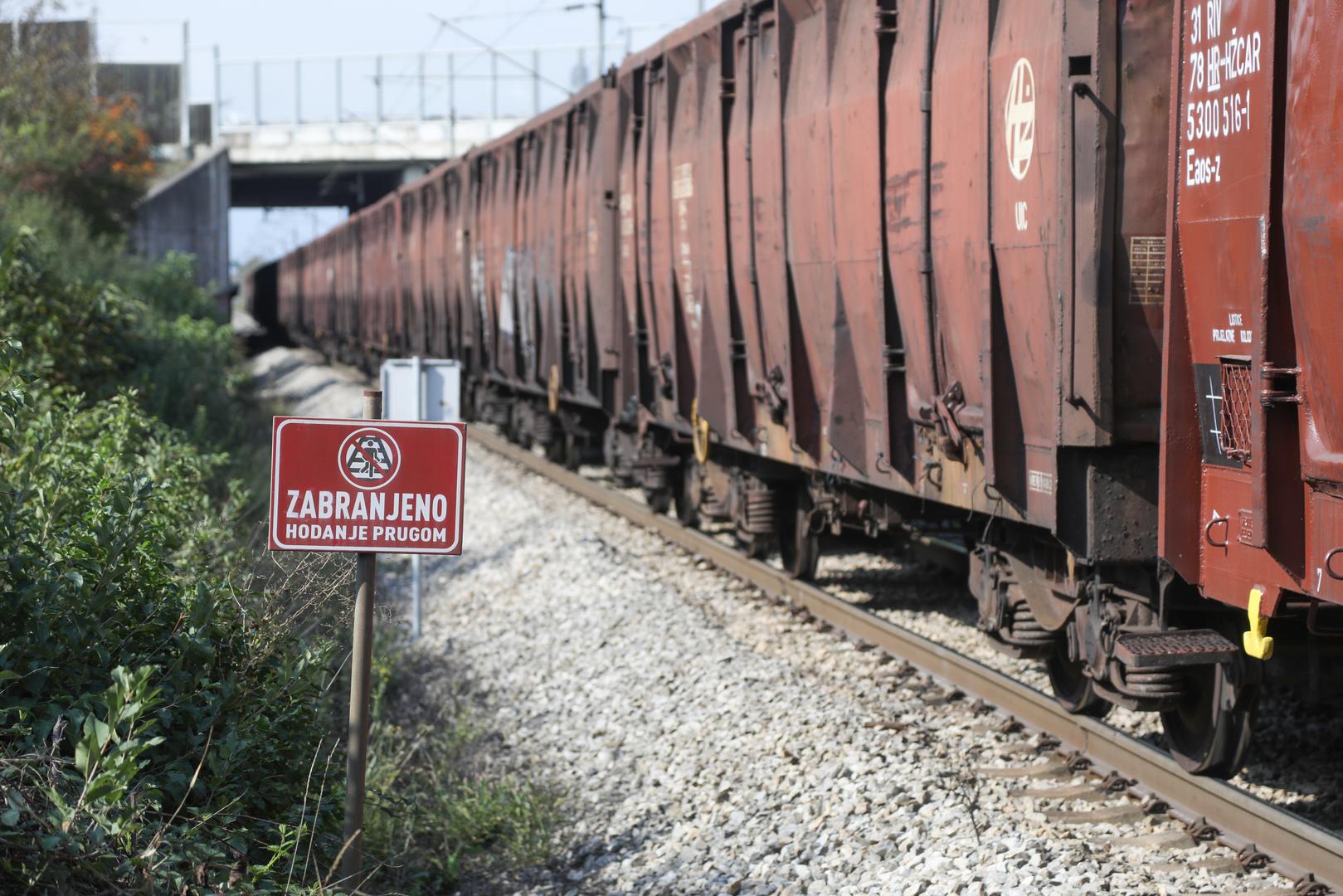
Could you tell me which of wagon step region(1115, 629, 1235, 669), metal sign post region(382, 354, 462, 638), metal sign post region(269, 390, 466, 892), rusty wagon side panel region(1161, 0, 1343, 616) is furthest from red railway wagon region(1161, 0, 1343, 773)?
metal sign post region(382, 354, 462, 638)

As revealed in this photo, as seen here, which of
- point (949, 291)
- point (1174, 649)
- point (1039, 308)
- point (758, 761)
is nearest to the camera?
point (1174, 649)

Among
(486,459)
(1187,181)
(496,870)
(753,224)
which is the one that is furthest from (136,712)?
(486,459)

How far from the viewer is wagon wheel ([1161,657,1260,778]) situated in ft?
19.4

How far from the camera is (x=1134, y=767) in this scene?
20.7 feet

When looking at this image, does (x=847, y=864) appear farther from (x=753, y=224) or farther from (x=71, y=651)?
(x=753, y=224)

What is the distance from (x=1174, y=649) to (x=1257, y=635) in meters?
0.73

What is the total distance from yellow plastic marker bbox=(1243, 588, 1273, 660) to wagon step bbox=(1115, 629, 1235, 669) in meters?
0.60

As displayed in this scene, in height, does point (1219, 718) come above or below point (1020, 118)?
below

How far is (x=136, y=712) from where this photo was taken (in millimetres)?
3775

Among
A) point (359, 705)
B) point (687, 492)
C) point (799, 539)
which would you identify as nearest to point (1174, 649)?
point (359, 705)

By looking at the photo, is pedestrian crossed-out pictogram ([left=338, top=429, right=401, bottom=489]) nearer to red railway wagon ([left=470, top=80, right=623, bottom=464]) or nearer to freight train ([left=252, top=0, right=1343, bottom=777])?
freight train ([left=252, top=0, right=1343, bottom=777])

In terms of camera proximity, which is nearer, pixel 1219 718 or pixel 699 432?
pixel 1219 718

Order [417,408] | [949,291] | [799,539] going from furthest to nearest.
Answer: [799,539]
[417,408]
[949,291]

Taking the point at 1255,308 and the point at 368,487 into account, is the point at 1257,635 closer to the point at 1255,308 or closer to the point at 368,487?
the point at 1255,308
